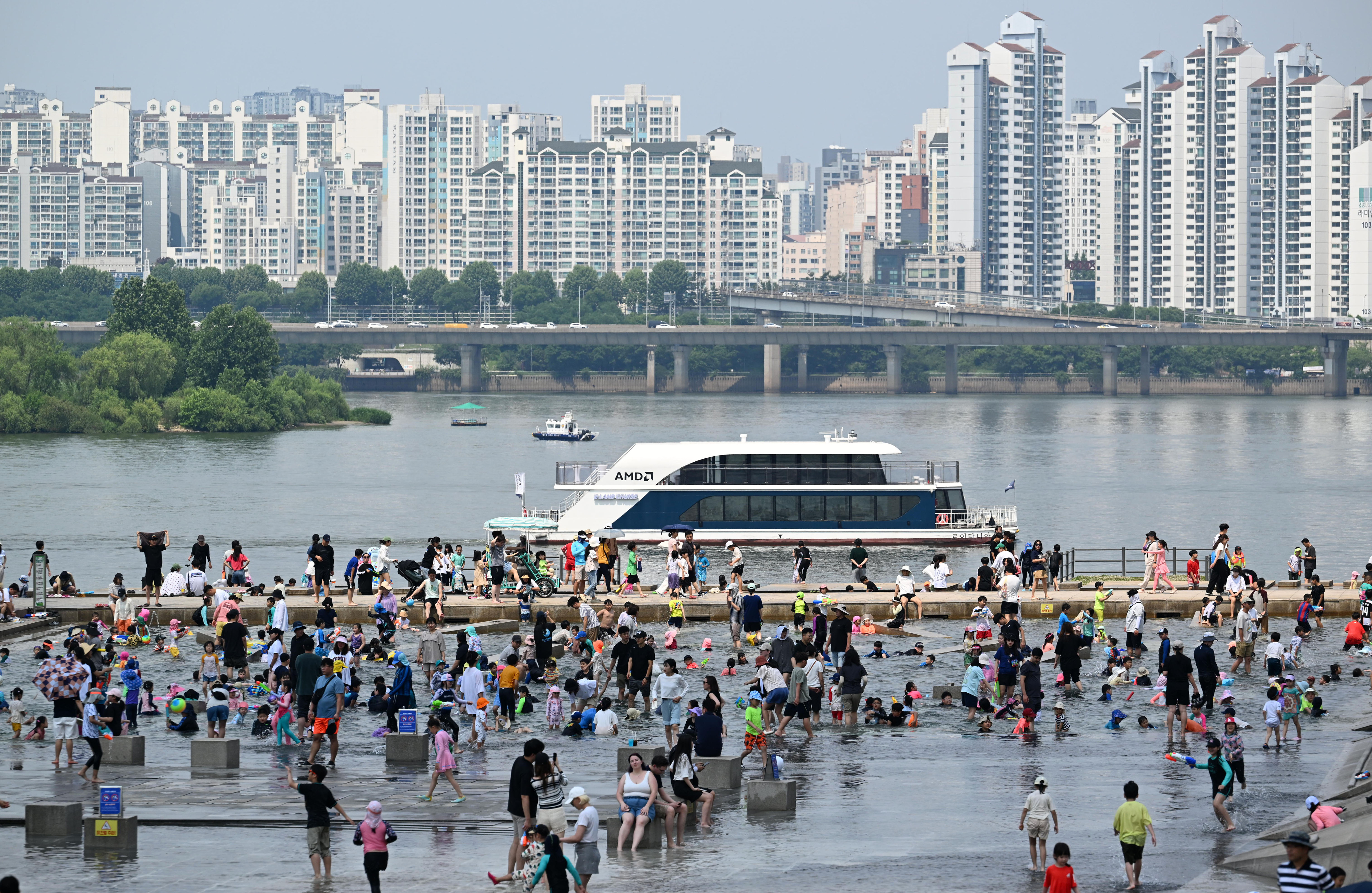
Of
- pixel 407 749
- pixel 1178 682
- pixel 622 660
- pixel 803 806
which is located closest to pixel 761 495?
pixel 622 660

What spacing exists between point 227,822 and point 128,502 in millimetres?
63627

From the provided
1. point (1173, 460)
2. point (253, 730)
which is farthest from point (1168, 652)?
point (1173, 460)

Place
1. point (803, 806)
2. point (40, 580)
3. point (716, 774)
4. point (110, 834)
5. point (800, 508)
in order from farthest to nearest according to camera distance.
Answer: point (800, 508) → point (40, 580) → point (716, 774) → point (803, 806) → point (110, 834)

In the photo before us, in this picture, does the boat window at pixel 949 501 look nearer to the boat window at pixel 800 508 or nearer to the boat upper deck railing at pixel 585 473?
the boat window at pixel 800 508

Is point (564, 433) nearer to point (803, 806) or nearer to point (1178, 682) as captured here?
point (1178, 682)

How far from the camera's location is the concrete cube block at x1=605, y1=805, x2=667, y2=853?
21.5 metres

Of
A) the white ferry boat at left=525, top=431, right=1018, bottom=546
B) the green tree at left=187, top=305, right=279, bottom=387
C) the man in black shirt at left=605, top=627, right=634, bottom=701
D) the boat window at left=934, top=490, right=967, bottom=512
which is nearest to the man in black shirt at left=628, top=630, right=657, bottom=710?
the man in black shirt at left=605, top=627, right=634, bottom=701

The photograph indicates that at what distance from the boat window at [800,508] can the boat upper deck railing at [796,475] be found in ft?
1.37

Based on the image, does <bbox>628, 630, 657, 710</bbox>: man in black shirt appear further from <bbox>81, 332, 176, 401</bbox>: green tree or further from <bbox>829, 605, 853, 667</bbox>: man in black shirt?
<bbox>81, 332, 176, 401</bbox>: green tree

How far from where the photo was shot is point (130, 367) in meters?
130

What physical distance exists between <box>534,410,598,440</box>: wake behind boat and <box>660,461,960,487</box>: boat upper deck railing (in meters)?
78.8

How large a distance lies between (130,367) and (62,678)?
109134mm

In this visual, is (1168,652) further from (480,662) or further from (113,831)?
(113,831)

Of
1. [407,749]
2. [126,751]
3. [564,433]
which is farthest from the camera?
[564,433]
